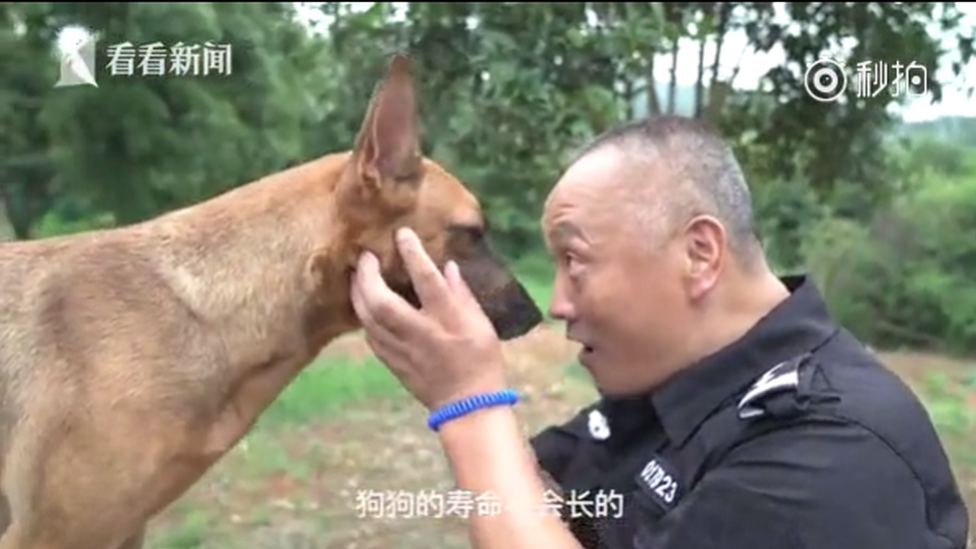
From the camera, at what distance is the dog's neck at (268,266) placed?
1.91 metres

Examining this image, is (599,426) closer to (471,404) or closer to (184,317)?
(471,404)

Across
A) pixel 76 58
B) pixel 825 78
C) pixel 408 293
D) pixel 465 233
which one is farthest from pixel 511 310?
pixel 825 78

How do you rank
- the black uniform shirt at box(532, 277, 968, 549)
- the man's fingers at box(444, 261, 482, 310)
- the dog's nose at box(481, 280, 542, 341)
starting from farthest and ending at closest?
the dog's nose at box(481, 280, 542, 341)
the man's fingers at box(444, 261, 482, 310)
the black uniform shirt at box(532, 277, 968, 549)

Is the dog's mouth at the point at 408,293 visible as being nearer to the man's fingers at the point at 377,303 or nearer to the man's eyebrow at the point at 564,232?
the man's fingers at the point at 377,303

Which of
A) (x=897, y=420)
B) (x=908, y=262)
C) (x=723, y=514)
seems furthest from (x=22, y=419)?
(x=908, y=262)

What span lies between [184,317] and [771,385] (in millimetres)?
861

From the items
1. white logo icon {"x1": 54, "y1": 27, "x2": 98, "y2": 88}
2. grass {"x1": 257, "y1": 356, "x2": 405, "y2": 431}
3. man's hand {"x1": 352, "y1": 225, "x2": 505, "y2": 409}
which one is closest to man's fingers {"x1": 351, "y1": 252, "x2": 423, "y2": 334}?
man's hand {"x1": 352, "y1": 225, "x2": 505, "y2": 409}

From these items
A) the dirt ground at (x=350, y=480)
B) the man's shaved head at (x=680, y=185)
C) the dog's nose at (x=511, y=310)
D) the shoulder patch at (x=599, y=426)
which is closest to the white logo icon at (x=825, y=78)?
the dirt ground at (x=350, y=480)

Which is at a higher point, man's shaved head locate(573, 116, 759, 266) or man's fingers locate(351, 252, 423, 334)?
man's shaved head locate(573, 116, 759, 266)

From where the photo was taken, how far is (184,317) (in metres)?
1.91

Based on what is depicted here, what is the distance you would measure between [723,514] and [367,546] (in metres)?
1.67

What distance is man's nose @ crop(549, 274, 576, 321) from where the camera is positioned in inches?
59.3

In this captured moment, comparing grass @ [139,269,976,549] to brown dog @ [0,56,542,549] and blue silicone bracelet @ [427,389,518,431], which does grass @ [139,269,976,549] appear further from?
blue silicone bracelet @ [427,389,518,431]

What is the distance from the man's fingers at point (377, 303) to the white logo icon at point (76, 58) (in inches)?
42.9
